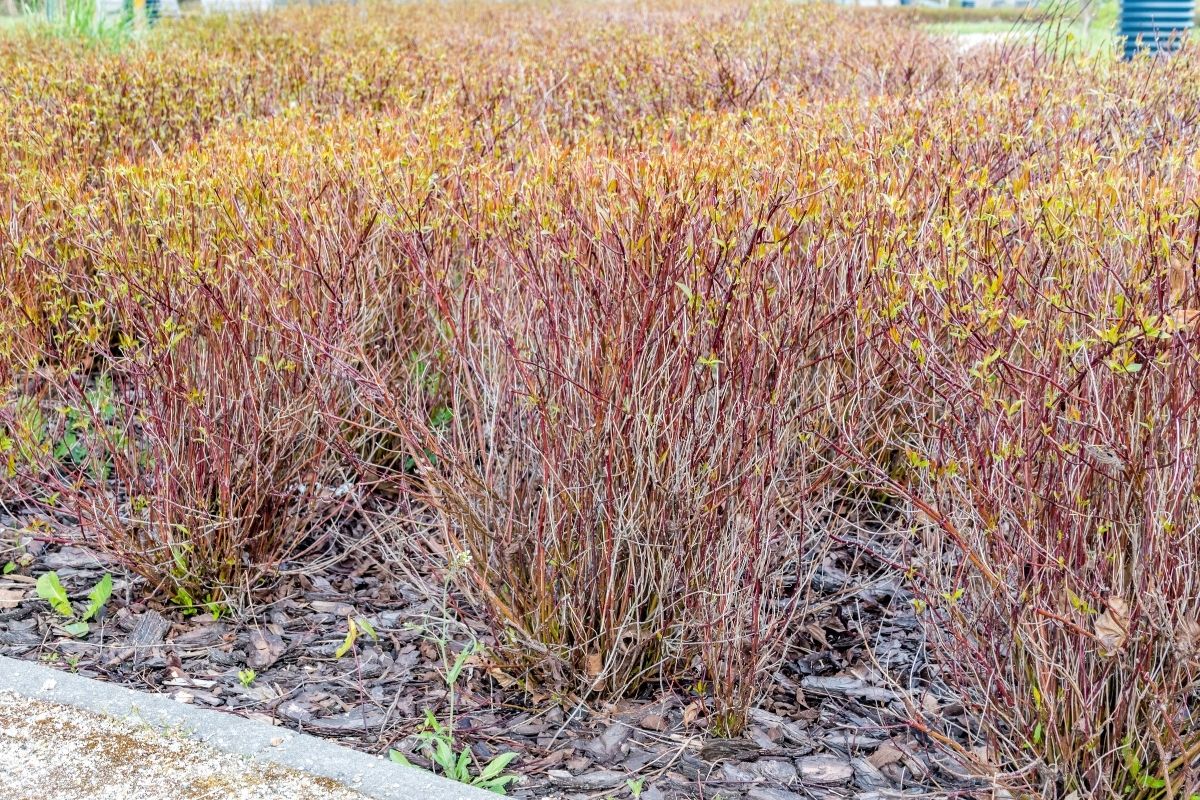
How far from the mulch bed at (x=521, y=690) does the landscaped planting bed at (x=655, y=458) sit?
1cm

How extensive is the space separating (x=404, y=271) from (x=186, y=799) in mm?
1899

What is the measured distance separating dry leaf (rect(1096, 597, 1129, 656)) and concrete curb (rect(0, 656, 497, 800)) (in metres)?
1.28

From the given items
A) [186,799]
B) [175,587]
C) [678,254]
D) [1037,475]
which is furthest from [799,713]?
[175,587]

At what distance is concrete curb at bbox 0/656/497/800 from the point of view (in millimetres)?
2484

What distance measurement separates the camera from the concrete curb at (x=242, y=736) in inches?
97.8

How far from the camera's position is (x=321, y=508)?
373 centimetres

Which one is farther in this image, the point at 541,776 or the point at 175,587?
the point at 175,587

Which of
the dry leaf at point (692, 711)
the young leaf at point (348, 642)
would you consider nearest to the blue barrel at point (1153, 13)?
the dry leaf at point (692, 711)

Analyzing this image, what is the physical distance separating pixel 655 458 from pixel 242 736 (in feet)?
3.72

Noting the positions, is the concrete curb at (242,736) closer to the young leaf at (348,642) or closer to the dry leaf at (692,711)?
the young leaf at (348,642)

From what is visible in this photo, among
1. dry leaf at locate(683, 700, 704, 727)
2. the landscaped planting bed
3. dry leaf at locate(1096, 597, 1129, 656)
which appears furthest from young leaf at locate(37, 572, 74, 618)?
dry leaf at locate(1096, 597, 1129, 656)

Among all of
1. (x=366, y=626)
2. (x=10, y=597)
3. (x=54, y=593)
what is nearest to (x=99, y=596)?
(x=54, y=593)

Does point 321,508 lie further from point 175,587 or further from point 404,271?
point 404,271

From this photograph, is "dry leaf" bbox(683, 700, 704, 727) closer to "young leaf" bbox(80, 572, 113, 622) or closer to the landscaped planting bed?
the landscaped planting bed
